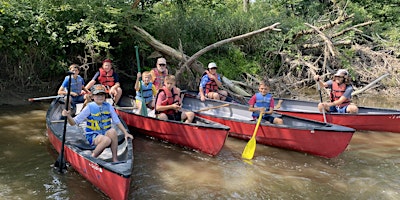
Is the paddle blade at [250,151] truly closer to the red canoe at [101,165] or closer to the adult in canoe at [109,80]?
the red canoe at [101,165]

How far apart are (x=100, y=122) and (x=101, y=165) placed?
93 centimetres

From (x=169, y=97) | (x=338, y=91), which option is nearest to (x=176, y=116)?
(x=169, y=97)

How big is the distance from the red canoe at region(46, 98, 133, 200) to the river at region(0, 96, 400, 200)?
26 centimetres

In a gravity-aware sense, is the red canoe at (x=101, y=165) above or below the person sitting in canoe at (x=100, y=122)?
below

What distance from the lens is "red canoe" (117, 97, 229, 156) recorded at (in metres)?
6.08

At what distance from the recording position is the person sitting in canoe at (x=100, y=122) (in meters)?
4.90

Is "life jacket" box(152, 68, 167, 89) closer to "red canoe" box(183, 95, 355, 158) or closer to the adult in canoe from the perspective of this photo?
the adult in canoe

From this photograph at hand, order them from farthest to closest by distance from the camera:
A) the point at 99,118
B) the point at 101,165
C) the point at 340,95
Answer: the point at 340,95 < the point at 99,118 < the point at 101,165

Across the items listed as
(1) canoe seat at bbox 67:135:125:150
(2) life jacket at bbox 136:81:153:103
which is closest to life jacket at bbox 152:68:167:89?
(2) life jacket at bbox 136:81:153:103

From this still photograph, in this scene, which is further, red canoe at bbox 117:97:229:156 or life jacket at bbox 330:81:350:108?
life jacket at bbox 330:81:350:108

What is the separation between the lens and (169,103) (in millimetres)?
6715

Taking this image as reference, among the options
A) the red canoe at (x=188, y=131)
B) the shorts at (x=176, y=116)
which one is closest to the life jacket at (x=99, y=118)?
the red canoe at (x=188, y=131)

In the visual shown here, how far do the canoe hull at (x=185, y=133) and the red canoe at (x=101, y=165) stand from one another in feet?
3.67

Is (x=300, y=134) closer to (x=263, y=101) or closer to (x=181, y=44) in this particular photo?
(x=263, y=101)
